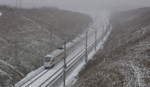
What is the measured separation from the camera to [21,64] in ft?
191

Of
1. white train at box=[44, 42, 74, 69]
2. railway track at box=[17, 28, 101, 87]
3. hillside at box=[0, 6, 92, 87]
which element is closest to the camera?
railway track at box=[17, 28, 101, 87]

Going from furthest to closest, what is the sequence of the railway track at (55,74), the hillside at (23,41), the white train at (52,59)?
the white train at (52,59) < the hillside at (23,41) < the railway track at (55,74)

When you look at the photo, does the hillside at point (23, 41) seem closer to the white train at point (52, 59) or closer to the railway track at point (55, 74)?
the railway track at point (55, 74)

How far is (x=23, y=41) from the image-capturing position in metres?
70.1

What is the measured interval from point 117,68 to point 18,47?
3275cm

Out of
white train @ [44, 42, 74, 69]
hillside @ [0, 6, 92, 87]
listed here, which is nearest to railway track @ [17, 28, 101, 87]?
white train @ [44, 42, 74, 69]

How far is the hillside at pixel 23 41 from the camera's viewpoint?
54769 millimetres

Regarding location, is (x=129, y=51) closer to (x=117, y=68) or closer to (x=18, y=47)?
→ (x=117, y=68)

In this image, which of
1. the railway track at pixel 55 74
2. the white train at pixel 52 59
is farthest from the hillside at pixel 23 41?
the white train at pixel 52 59

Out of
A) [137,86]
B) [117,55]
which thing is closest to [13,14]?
[117,55]

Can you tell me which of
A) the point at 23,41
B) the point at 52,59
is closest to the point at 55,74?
the point at 52,59

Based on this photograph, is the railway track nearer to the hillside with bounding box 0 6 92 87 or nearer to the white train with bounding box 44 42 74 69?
the white train with bounding box 44 42 74 69

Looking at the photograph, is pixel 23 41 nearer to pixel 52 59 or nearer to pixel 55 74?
pixel 52 59

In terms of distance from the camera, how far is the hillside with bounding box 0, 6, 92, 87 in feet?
180
